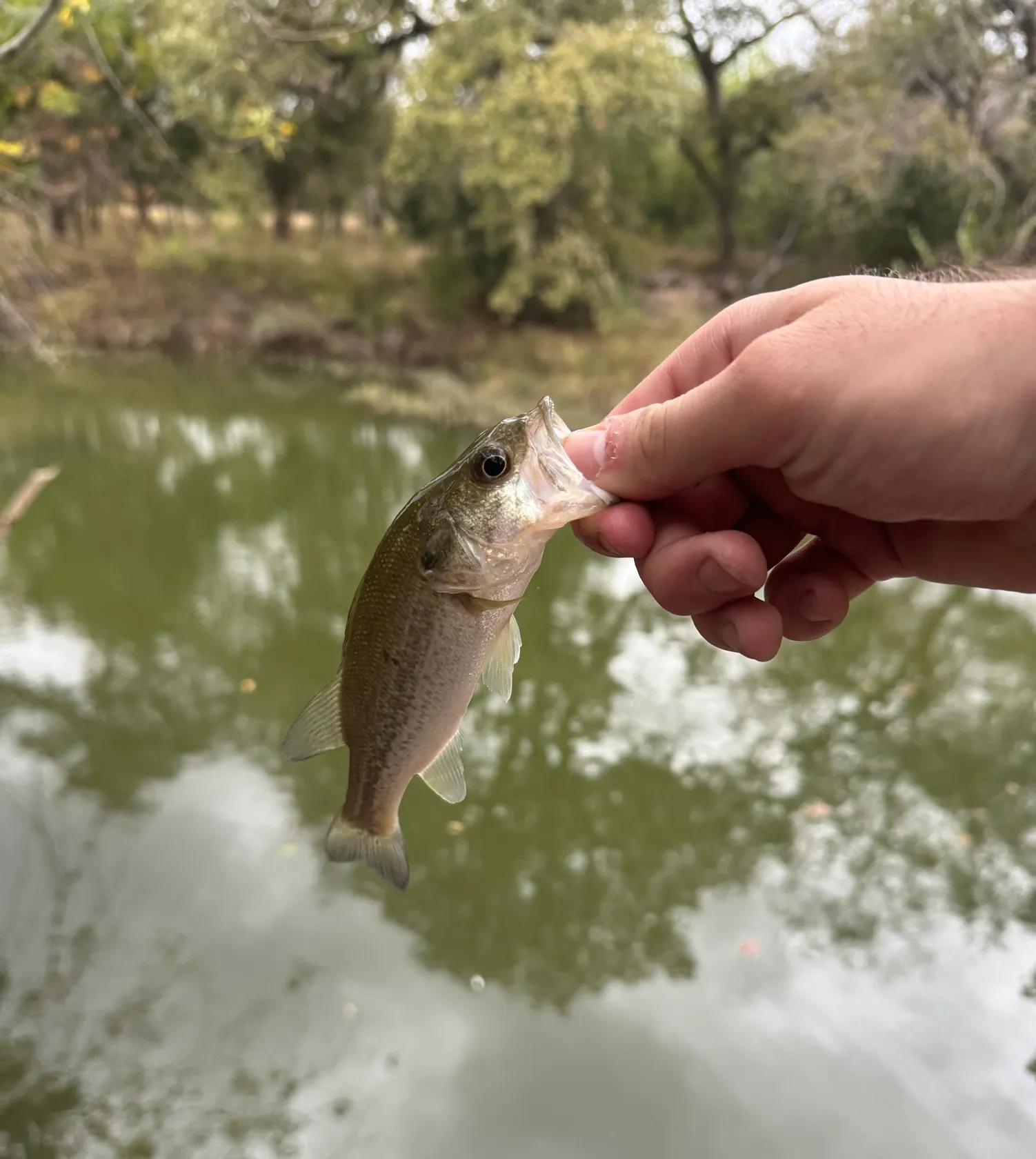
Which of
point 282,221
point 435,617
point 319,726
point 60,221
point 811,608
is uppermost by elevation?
point 435,617

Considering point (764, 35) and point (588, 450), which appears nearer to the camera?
point (588, 450)

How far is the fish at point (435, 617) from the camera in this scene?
1799 mm

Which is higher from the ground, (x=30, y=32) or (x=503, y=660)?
(x=30, y=32)

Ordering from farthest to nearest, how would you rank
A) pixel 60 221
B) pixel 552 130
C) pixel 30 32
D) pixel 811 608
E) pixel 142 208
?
pixel 142 208 → pixel 60 221 → pixel 552 130 → pixel 30 32 → pixel 811 608

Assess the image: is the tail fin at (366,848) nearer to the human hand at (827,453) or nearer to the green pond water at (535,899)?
the human hand at (827,453)

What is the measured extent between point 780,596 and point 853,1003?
320cm

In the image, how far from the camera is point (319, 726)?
202cm

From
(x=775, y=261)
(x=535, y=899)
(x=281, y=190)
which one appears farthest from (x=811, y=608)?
(x=281, y=190)

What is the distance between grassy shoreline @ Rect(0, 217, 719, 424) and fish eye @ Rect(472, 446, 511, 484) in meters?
11.9

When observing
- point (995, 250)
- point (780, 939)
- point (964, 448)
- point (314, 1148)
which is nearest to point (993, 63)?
point (995, 250)

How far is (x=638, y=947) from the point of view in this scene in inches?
181

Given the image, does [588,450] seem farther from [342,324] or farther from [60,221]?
[60,221]

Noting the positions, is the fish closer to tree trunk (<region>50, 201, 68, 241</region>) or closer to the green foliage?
the green foliage

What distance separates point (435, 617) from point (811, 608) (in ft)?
3.55
